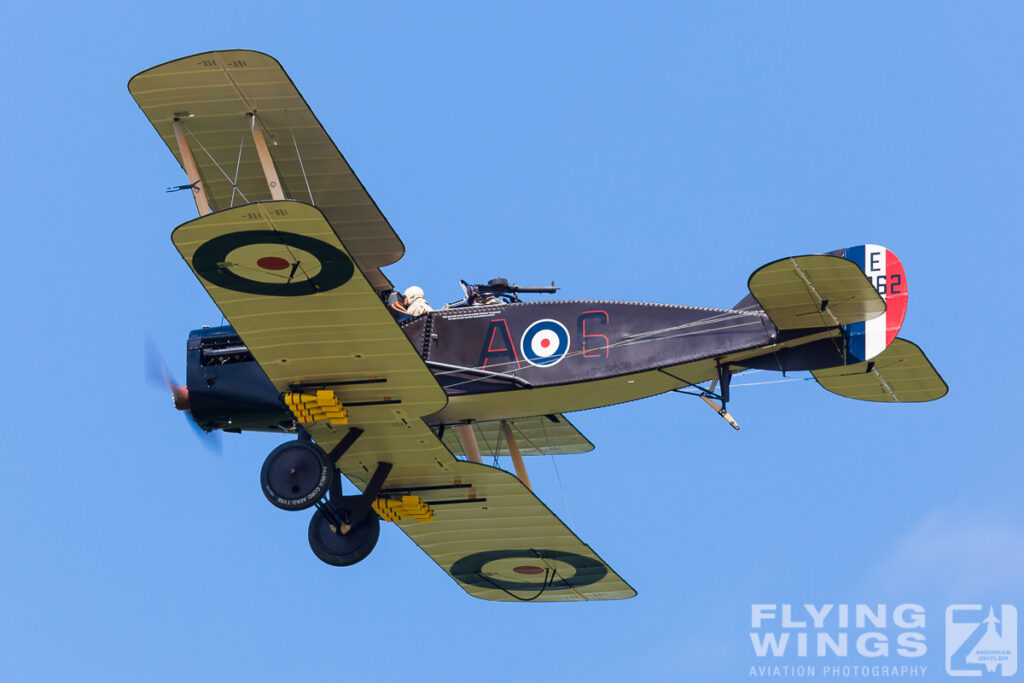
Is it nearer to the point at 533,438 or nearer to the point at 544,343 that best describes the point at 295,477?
the point at 544,343

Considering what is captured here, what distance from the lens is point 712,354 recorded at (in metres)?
16.2

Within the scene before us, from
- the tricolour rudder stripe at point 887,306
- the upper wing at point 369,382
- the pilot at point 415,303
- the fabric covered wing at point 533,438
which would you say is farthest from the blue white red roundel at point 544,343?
the tricolour rudder stripe at point 887,306

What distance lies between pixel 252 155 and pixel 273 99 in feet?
4.19

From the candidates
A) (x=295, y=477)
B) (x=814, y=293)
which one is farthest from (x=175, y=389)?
(x=814, y=293)

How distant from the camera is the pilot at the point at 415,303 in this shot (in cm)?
1767

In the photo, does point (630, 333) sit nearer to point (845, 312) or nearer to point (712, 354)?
point (712, 354)

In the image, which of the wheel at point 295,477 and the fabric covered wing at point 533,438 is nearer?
the wheel at point 295,477

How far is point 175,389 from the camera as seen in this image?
18.1 metres

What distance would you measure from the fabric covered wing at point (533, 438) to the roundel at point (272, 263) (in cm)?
501

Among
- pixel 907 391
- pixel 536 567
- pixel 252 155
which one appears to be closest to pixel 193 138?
pixel 252 155

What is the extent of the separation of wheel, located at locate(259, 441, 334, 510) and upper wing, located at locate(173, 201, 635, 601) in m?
0.42

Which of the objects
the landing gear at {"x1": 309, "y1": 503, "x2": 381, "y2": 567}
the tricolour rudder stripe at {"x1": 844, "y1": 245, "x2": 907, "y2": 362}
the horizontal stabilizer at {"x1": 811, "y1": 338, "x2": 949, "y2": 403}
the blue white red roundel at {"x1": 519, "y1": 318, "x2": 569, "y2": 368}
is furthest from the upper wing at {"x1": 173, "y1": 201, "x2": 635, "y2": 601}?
the tricolour rudder stripe at {"x1": 844, "y1": 245, "x2": 907, "y2": 362}

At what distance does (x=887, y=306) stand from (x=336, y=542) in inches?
262

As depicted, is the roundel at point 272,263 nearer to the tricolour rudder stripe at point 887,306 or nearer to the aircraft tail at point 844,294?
the aircraft tail at point 844,294
